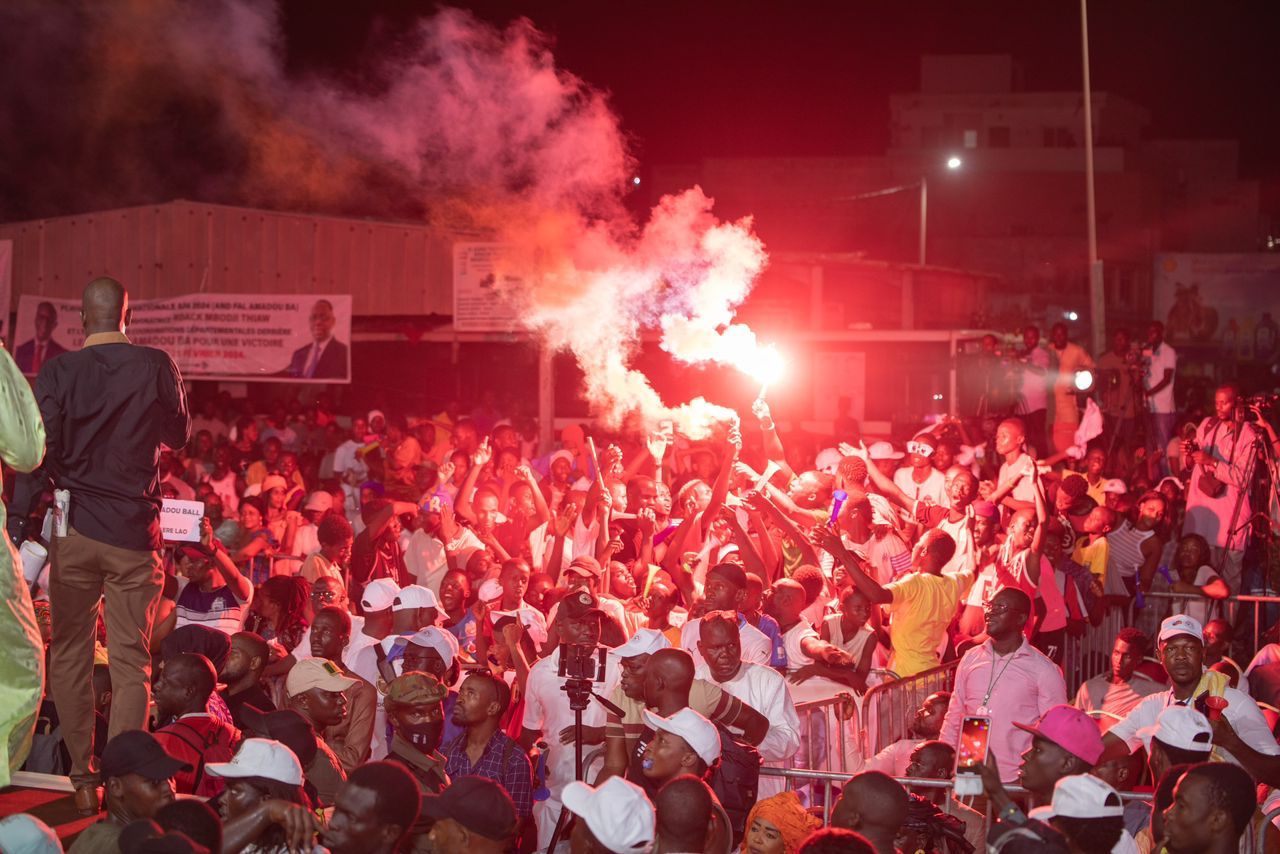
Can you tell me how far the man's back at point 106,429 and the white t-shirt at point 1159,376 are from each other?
43.1 feet

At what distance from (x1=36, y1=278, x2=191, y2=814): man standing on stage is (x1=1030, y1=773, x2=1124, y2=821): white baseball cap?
147 inches

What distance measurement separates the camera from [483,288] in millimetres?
16656

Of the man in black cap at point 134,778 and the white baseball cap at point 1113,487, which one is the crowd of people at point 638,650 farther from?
the white baseball cap at point 1113,487

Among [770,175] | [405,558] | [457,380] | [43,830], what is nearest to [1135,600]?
[405,558]

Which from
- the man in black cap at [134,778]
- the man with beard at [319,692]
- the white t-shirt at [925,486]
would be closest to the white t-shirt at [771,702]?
the man with beard at [319,692]

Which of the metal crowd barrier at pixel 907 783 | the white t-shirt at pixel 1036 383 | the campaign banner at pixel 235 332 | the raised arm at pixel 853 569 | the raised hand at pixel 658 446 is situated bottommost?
the metal crowd barrier at pixel 907 783

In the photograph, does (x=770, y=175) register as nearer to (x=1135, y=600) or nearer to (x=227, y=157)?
(x=227, y=157)

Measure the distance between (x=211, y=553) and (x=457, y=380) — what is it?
37.2ft

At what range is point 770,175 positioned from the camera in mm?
47875

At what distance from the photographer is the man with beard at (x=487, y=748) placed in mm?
6652

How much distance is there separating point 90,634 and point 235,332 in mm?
12280

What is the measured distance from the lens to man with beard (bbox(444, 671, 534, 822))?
6652 mm

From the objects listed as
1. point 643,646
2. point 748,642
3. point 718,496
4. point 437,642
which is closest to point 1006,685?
point 748,642

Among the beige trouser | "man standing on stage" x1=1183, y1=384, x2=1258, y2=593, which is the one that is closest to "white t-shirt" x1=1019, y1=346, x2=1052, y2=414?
"man standing on stage" x1=1183, y1=384, x2=1258, y2=593
